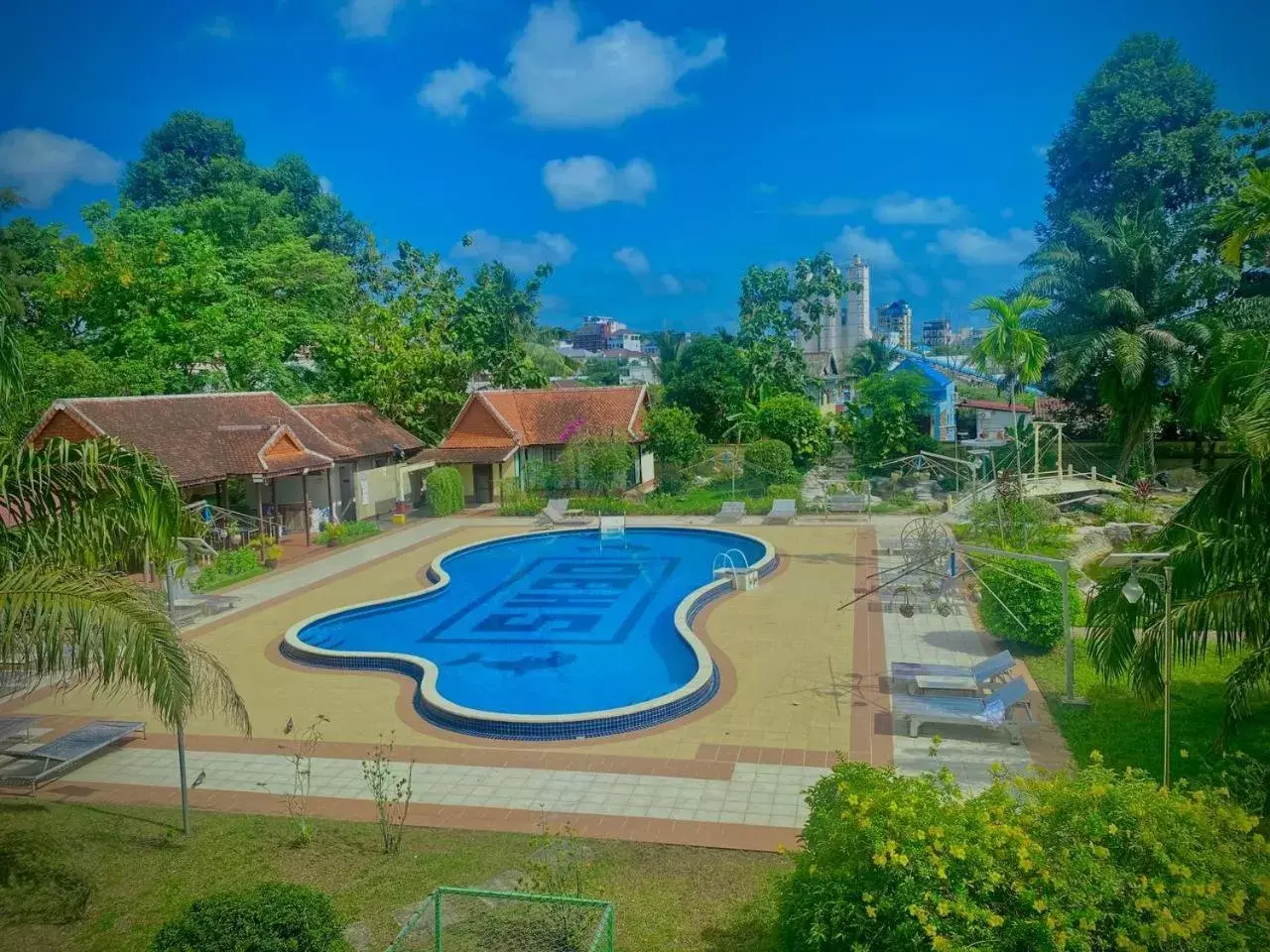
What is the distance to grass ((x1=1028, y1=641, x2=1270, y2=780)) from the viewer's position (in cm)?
971

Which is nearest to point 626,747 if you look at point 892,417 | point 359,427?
point 359,427

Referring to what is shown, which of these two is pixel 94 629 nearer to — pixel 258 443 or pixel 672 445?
pixel 258 443

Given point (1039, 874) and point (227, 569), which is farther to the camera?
point (227, 569)

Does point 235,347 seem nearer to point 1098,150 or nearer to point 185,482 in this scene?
point 185,482

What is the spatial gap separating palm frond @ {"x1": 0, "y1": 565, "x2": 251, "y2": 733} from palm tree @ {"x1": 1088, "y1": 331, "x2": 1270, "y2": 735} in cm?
855

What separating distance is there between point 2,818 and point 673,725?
7599 millimetres

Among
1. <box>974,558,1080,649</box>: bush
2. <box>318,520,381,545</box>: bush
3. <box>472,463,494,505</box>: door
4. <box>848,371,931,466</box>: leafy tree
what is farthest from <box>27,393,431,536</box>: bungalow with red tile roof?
<box>848,371,931,466</box>: leafy tree

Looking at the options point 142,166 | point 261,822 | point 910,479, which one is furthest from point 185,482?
point 142,166

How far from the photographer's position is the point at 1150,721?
10938 millimetres

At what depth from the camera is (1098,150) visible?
35688 millimetres

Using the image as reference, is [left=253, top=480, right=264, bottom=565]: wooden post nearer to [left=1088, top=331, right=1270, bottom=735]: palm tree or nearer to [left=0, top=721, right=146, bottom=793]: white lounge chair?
[left=0, top=721, right=146, bottom=793]: white lounge chair

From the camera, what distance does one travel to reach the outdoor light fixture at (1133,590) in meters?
8.38

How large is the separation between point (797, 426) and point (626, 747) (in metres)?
24.0

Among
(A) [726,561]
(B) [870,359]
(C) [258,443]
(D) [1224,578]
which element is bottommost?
(A) [726,561]
